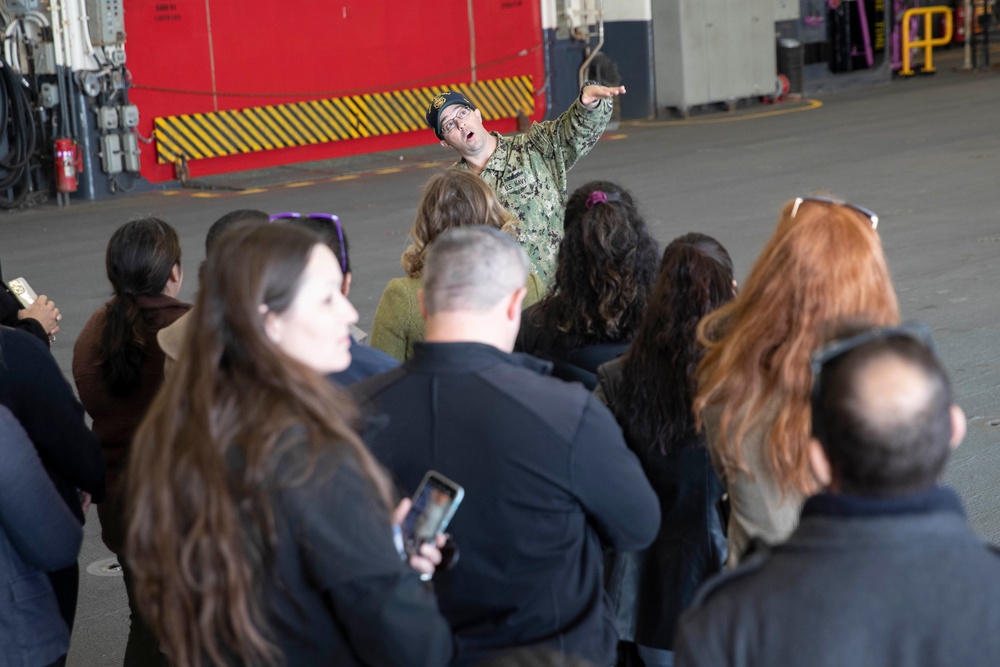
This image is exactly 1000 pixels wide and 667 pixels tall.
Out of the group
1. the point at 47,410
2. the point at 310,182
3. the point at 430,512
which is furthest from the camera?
the point at 310,182

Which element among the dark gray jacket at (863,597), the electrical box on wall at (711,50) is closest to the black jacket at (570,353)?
the dark gray jacket at (863,597)

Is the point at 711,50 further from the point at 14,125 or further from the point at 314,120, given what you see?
the point at 14,125

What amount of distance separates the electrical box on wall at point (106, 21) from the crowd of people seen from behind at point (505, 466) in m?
10.4

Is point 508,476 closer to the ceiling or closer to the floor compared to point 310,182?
closer to the floor

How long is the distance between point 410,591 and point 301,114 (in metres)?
14.3

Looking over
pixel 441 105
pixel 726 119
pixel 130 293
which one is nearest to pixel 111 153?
pixel 726 119

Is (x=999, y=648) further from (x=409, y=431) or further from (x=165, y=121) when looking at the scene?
(x=165, y=121)

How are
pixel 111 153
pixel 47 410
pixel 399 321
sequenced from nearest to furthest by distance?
pixel 47 410 → pixel 399 321 → pixel 111 153

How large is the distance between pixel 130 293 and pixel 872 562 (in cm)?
249

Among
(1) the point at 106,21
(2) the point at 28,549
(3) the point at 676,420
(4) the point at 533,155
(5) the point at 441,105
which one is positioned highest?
(1) the point at 106,21

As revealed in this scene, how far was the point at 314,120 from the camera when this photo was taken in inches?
619

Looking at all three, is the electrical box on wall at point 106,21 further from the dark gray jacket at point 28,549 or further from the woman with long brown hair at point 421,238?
the dark gray jacket at point 28,549

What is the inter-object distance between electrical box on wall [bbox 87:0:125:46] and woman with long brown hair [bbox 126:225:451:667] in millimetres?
11972

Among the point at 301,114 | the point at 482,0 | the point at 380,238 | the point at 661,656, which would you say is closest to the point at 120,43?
the point at 301,114
